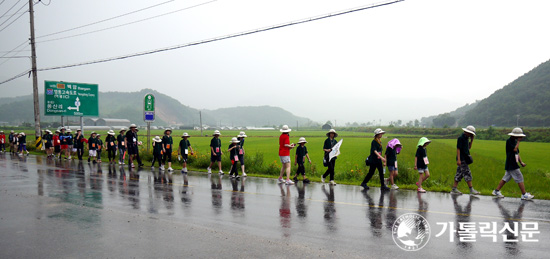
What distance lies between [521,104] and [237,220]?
123369 millimetres

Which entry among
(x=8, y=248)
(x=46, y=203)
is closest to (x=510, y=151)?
(x=8, y=248)

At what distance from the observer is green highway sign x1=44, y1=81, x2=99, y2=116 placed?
88.9 ft

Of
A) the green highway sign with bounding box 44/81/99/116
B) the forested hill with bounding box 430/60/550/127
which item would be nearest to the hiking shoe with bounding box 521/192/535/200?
the green highway sign with bounding box 44/81/99/116

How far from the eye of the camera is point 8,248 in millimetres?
5414

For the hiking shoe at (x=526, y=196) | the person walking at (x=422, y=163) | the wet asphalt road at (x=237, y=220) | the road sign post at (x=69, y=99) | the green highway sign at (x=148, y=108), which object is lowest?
the hiking shoe at (x=526, y=196)

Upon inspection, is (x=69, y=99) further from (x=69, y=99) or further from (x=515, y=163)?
(x=515, y=163)

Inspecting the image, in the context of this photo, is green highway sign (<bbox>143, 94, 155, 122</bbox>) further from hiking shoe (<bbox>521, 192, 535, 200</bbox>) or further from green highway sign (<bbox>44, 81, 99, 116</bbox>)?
hiking shoe (<bbox>521, 192, 535, 200</bbox>)

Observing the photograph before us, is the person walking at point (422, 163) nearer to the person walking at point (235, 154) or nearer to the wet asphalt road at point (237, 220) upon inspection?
the wet asphalt road at point (237, 220)

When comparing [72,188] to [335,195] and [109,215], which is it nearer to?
[109,215]

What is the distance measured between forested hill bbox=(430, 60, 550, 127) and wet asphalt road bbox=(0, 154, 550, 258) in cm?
10901

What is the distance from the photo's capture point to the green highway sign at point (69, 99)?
27094 mm

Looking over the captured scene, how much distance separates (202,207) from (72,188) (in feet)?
17.2

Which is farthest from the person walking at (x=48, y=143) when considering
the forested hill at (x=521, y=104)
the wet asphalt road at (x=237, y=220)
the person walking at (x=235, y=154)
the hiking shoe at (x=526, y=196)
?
the forested hill at (x=521, y=104)

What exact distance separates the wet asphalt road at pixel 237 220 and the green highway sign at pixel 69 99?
1800 centimetres
